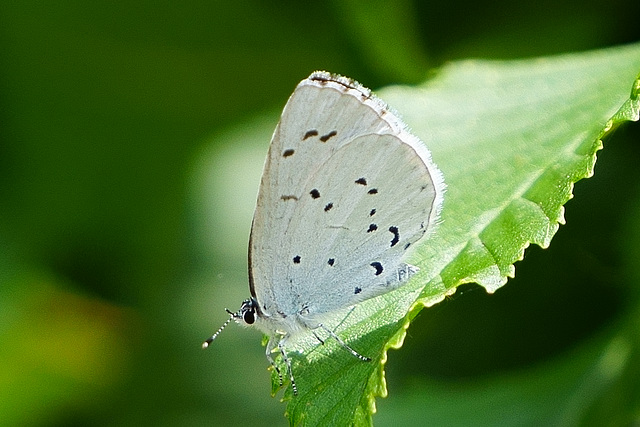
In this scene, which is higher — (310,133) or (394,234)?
(310,133)

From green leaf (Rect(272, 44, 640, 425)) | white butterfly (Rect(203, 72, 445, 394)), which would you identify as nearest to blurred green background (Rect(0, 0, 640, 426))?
green leaf (Rect(272, 44, 640, 425))

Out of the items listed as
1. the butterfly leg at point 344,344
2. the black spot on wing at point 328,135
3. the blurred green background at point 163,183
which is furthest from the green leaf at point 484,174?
the blurred green background at point 163,183

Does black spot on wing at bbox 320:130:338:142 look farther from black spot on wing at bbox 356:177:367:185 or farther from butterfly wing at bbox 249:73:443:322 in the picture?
black spot on wing at bbox 356:177:367:185

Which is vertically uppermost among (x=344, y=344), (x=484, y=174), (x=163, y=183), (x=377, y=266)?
(x=163, y=183)

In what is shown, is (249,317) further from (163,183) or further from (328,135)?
(163,183)

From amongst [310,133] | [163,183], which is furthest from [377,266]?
[163,183]

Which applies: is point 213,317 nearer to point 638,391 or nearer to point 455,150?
point 455,150
